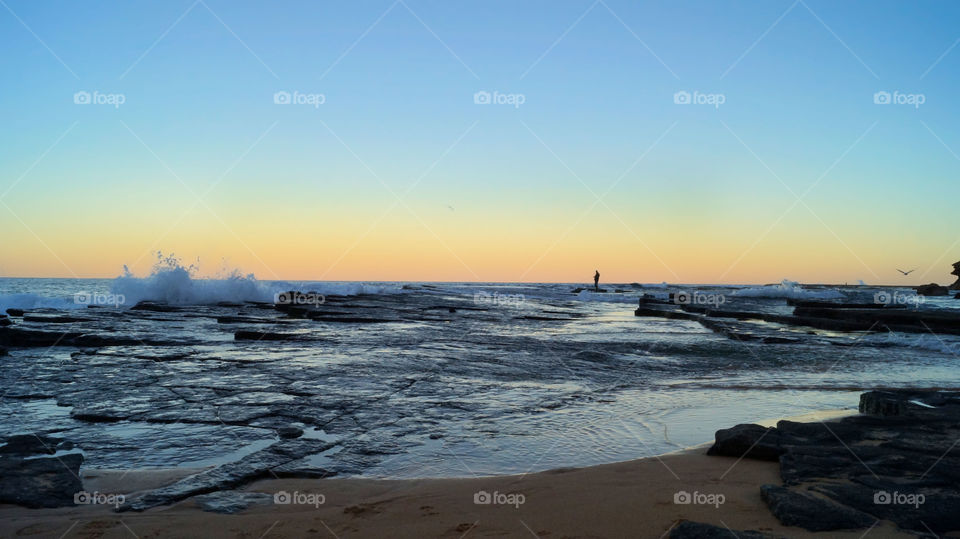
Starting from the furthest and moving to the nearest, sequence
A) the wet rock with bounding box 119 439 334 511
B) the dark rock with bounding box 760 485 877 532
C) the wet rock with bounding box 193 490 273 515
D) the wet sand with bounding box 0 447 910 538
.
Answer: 1. the wet rock with bounding box 119 439 334 511
2. the wet rock with bounding box 193 490 273 515
3. the wet sand with bounding box 0 447 910 538
4. the dark rock with bounding box 760 485 877 532

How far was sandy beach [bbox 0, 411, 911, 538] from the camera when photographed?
3154 millimetres

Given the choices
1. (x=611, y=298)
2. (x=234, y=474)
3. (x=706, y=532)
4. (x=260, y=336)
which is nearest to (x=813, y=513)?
(x=706, y=532)

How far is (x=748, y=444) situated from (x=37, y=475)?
201 inches

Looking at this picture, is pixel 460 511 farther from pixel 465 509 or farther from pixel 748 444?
pixel 748 444

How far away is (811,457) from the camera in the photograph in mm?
4180

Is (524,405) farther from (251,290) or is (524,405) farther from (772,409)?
(251,290)

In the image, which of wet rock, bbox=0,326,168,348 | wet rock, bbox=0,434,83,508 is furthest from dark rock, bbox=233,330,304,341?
wet rock, bbox=0,434,83,508

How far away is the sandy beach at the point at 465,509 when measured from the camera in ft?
10.3

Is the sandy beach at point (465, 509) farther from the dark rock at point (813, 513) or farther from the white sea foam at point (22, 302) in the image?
the white sea foam at point (22, 302)

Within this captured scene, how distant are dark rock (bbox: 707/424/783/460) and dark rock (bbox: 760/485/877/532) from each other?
1062 mm

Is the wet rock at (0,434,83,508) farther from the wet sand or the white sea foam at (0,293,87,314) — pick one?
the white sea foam at (0,293,87,314)

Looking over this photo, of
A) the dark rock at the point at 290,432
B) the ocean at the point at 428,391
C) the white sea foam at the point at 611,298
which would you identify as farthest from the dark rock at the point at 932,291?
the dark rock at the point at 290,432

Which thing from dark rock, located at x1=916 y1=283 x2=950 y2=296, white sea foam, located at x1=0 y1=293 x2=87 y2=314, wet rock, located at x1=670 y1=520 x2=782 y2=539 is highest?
dark rock, located at x1=916 y1=283 x2=950 y2=296

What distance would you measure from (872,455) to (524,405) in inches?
137
